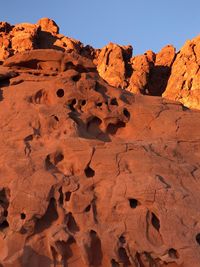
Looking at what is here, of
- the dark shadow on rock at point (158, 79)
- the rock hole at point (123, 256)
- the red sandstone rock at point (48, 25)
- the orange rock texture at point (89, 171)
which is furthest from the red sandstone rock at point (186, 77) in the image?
the rock hole at point (123, 256)

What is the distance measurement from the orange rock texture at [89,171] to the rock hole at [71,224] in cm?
3

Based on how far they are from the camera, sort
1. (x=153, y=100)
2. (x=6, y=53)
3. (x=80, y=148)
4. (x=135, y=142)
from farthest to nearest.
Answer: (x=6, y=53), (x=153, y=100), (x=135, y=142), (x=80, y=148)

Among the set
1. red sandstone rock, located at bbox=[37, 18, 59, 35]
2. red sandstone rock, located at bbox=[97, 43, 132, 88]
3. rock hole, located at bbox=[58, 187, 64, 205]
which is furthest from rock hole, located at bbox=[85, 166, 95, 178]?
red sandstone rock, located at bbox=[37, 18, 59, 35]

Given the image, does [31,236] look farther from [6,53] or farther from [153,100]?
[6,53]

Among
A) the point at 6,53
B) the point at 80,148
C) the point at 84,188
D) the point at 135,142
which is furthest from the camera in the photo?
the point at 6,53

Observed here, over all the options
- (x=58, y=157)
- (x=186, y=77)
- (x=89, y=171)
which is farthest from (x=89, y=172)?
(x=186, y=77)

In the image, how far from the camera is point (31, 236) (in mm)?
8023

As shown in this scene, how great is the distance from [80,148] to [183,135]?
3.06 metres

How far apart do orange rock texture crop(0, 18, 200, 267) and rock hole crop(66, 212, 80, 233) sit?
0.10ft

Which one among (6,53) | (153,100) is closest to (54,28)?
(6,53)

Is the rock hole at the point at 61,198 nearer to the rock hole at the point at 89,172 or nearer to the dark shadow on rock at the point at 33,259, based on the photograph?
the rock hole at the point at 89,172

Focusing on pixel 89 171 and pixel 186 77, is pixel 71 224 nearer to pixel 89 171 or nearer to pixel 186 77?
pixel 89 171

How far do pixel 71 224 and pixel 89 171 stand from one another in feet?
4.47

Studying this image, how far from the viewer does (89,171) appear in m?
9.18
